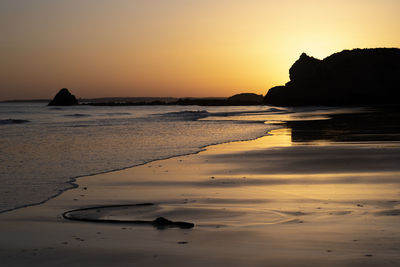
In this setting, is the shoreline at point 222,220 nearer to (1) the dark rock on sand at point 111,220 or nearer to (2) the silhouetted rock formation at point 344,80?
(1) the dark rock on sand at point 111,220

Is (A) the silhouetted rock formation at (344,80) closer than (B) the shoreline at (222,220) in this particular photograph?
No

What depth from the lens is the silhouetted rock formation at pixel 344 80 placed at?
130 metres

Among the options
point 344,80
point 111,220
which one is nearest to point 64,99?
point 344,80

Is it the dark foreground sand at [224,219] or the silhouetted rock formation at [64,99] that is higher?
the silhouetted rock formation at [64,99]

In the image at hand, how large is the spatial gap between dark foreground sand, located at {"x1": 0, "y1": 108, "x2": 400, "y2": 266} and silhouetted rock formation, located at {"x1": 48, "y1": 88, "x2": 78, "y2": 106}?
156686 millimetres

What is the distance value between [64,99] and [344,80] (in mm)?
90559

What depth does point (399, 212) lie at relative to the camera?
7.07 m

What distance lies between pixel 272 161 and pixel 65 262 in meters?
9.81

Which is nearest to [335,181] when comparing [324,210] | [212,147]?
[324,210]

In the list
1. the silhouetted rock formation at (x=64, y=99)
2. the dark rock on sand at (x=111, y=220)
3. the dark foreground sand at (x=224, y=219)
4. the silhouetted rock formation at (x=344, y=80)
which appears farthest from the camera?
the silhouetted rock formation at (x=64, y=99)

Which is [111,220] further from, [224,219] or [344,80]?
[344,80]

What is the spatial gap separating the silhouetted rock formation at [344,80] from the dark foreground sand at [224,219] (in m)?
121

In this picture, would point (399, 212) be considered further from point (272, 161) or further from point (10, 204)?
point (272, 161)

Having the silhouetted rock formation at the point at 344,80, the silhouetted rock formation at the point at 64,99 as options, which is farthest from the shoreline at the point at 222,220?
the silhouetted rock formation at the point at 64,99
